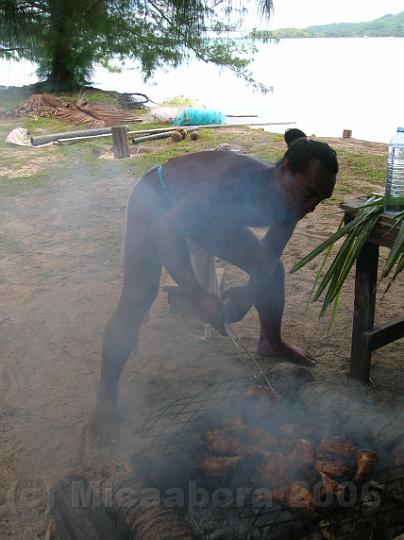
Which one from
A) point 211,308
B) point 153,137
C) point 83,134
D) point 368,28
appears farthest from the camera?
point 368,28

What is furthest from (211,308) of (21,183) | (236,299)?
(21,183)

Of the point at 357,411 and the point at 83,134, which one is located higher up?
the point at 83,134

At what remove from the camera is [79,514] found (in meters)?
1.65

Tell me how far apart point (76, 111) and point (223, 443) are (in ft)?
45.8

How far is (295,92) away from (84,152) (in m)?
13.0

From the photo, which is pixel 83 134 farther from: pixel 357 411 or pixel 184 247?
pixel 357 411

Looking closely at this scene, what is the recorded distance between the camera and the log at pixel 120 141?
351 inches

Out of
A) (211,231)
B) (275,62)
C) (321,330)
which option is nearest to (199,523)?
(211,231)

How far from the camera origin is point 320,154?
6.97 ft

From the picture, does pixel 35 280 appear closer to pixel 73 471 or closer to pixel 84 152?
pixel 73 471

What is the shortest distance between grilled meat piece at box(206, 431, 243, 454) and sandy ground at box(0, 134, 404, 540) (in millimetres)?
612

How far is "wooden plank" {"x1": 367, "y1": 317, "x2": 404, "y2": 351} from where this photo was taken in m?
2.61

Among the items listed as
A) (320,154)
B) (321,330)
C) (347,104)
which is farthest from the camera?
(347,104)

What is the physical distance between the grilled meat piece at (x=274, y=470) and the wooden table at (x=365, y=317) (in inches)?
42.2
